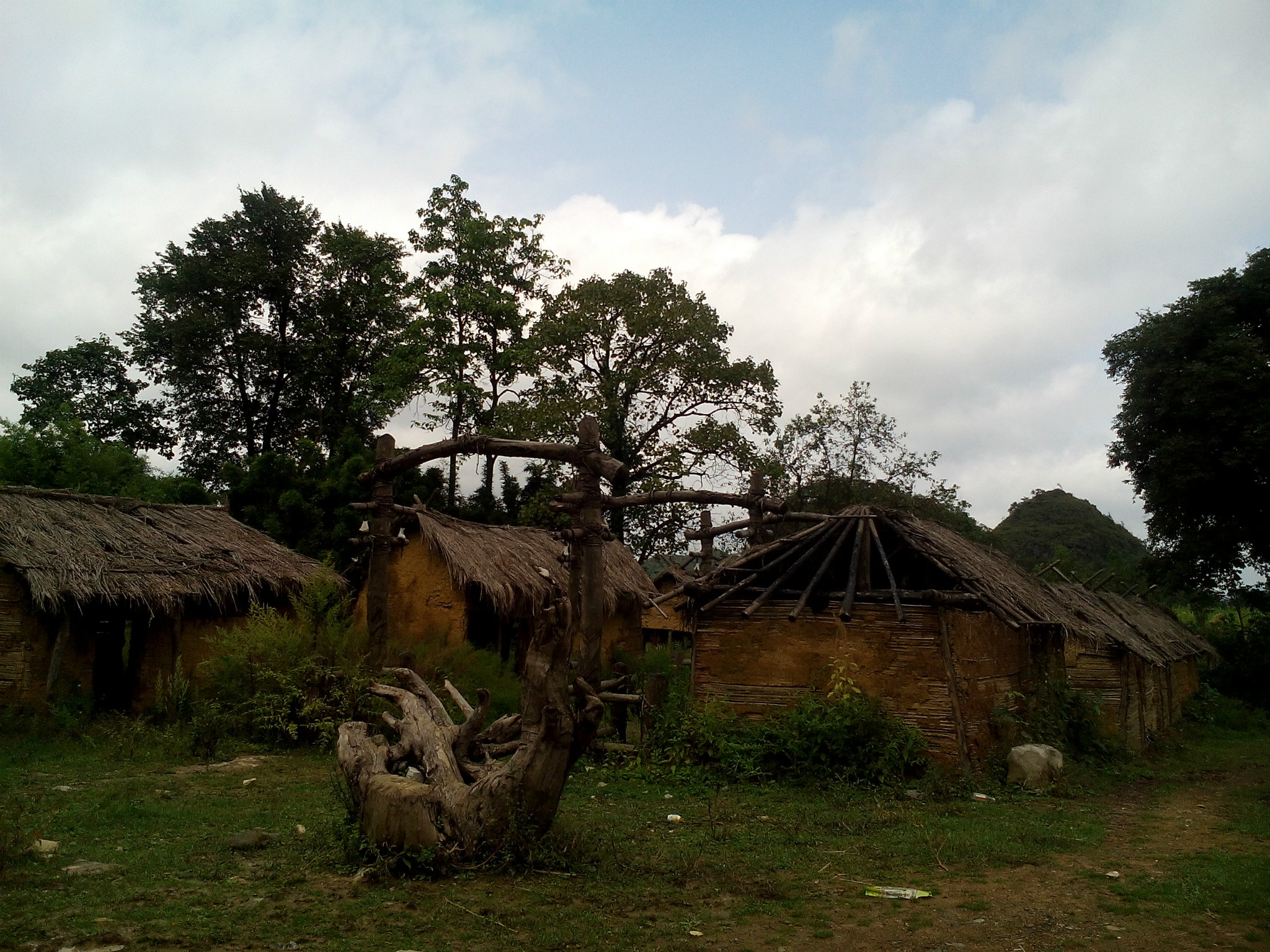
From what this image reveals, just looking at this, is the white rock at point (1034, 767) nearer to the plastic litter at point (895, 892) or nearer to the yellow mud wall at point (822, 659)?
the yellow mud wall at point (822, 659)

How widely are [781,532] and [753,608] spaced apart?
36.9 ft

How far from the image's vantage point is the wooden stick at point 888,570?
980 centimetres

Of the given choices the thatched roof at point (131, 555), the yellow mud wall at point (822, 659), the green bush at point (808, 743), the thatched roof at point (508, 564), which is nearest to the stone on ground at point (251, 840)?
the green bush at point (808, 743)

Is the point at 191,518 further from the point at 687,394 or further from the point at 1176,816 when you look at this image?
the point at 1176,816

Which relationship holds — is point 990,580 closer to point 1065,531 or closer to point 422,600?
point 422,600

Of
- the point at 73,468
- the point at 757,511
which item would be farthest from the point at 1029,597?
the point at 73,468

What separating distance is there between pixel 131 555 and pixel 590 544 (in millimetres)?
7091

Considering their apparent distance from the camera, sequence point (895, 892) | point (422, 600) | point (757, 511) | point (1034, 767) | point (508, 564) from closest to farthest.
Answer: point (895, 892) < point (1034, 767) < point (757, 511) < point (422, 600) < point (508, 564)

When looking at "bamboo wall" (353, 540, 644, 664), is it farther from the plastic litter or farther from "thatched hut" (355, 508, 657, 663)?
the plastic litter

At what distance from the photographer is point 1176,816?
9.07m

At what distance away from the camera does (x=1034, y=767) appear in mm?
9758

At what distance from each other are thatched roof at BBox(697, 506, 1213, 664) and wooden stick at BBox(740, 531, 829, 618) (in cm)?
3

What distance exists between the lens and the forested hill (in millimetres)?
39781

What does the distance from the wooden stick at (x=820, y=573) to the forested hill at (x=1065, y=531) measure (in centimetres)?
2845
